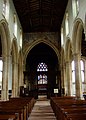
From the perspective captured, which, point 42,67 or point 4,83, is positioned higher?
point 42,67

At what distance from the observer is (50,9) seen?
657 inches

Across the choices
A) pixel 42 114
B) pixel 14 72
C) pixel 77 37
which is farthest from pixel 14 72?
pixel 42 114

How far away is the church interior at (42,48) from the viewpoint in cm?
1287

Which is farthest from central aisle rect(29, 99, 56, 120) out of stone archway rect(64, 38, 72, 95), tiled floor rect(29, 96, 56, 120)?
stone archway rect(64, 38, 72, 95)

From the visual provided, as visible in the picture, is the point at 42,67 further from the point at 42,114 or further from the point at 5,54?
the point at 42,114

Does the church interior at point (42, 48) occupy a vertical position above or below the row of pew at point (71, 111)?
above

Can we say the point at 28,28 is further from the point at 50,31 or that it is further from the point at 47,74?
the point at 47,74

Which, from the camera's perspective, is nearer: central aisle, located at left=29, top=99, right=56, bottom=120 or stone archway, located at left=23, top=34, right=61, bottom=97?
central aisle, located at left=29, top=99, right=56, bottom=120

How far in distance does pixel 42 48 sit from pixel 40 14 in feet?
31.2

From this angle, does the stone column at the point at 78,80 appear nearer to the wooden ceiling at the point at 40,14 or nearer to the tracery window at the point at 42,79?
the wooden ceiling at the point at 40,14

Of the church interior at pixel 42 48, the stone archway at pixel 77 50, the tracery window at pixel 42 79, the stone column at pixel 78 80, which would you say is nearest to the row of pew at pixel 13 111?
the church interior at pixel 42 48

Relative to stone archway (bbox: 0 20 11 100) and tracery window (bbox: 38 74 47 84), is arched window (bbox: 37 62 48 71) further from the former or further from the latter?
stone archway (bbox: 0 20 11 100)

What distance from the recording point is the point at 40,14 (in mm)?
17844

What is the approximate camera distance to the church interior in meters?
12.9
